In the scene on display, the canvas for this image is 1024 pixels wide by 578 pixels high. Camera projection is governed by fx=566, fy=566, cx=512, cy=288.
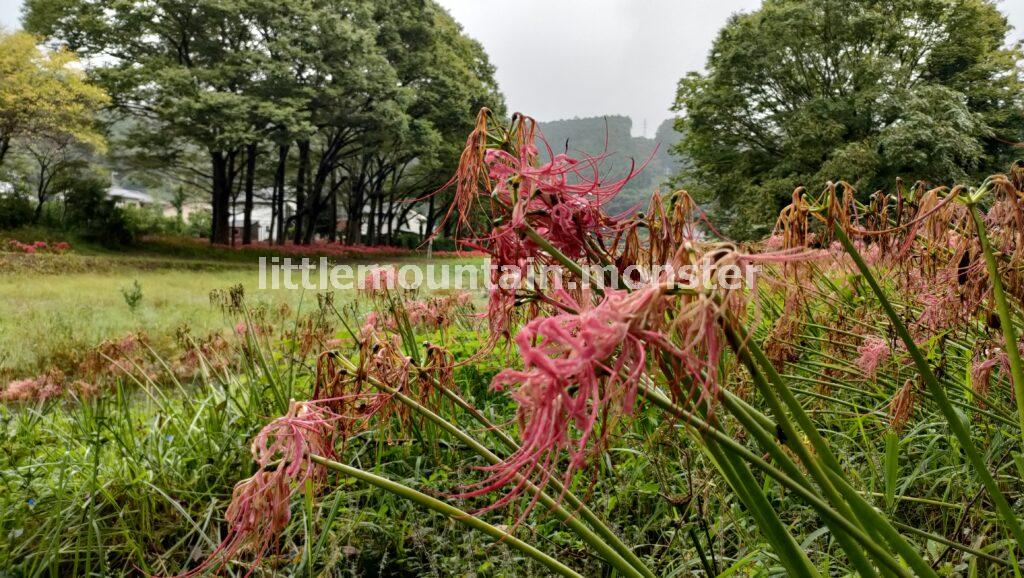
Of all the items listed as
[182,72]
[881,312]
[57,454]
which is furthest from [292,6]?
[881,312]

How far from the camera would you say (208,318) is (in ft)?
15.0

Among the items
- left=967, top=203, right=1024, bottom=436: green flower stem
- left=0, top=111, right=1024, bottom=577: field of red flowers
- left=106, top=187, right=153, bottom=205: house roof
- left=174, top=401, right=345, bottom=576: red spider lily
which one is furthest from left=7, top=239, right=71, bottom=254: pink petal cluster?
left=967, top=203, right=1024, bottom=436: green flower stem

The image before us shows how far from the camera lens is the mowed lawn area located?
3.57m

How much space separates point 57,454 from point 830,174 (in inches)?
435

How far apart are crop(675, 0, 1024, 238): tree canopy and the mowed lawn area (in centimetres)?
856

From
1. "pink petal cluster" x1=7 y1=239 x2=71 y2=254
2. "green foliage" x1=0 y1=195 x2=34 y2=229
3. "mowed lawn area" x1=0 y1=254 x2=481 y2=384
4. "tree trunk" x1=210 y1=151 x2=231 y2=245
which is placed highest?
"tree trunk" x1=210 y1=151 x2=231 y2=245

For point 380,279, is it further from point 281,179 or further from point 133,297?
point 281,179

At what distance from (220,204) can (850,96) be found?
12.1m

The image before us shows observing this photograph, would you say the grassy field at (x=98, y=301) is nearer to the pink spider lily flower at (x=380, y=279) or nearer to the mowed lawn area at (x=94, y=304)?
the mowed lawn area at (x=94, y=304)

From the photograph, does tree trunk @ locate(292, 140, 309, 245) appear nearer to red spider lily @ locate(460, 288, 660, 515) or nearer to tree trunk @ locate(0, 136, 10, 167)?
tree trunk @ locate(0, 136, 10, 167)

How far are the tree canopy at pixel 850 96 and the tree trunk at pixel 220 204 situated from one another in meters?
9.10

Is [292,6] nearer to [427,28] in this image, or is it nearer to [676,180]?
[427,28]

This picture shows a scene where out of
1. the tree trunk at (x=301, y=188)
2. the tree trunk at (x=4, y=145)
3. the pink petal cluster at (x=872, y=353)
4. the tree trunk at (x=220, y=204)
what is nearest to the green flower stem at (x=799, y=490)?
the pink petal cluster at (x=872, y=353)

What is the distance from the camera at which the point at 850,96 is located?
11328 millimetres
